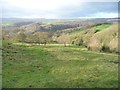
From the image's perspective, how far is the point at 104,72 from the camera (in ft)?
80.7

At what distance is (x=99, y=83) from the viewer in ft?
67.5

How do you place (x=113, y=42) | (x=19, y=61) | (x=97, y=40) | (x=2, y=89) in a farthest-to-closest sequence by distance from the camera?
(x=97, y=40) → (x=113, y=42) → (x=19, y=61) → (x=2, y=89)

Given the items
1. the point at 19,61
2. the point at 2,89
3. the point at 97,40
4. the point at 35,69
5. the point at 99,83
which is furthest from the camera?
the point at 97,40

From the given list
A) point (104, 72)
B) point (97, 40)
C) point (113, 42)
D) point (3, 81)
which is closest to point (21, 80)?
point (3, 81)

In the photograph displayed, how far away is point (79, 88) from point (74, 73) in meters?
5.58

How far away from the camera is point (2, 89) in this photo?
19.2m

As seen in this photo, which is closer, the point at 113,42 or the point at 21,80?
the point at 21,80

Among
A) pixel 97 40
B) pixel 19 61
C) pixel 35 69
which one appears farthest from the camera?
pixel 97 40

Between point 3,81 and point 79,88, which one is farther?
→ point 3,81

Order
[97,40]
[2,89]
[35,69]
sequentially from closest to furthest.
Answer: [2,89] < [35,69] < [97,40]

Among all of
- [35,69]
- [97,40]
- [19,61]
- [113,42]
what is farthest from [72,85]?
[97,40]

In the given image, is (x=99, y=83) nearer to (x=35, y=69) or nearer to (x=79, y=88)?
(x=79, y=88)

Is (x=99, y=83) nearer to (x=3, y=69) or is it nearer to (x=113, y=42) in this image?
(x=3, y=69)

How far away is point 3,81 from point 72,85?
5348 millimetres
